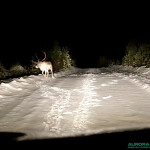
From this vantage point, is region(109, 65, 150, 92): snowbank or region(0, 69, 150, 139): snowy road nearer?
region(0, 69, 150, 139): snowy road

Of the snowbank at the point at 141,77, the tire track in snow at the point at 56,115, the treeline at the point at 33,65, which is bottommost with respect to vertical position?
the tire track in snow at the point at 56,115

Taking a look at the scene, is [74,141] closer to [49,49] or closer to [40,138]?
[40,138]

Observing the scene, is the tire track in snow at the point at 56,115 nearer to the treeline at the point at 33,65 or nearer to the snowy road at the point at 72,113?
the snowy road at the point at 72,113

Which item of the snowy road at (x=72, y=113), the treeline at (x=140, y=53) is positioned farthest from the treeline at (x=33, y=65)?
the snowy road at (x=72, y=113)

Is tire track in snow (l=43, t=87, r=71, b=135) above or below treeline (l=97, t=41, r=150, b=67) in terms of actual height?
below

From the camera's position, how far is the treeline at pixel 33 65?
26103mm

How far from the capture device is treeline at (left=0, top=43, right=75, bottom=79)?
2610 cm

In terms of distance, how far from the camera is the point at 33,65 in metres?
26.1

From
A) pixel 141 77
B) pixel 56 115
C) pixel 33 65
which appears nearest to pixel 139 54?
pixel 33 65

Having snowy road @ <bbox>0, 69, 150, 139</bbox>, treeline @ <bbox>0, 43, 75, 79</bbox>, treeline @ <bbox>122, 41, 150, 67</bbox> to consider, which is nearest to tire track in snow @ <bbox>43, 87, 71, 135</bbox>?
snowy road @ <bbox>0, 69, 150, 139</bbox>

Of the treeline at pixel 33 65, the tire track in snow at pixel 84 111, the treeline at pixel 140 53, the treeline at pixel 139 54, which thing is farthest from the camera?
the treeline at pixel 139 54

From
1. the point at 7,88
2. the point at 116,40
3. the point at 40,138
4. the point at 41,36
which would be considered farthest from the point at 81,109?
the point at 116,40

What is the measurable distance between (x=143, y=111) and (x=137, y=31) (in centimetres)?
2788

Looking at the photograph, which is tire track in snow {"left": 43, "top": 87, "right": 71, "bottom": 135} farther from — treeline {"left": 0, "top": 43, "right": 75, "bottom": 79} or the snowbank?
treeline {"left": 0, "top": 43, "right": 75, "bottom": 79}
